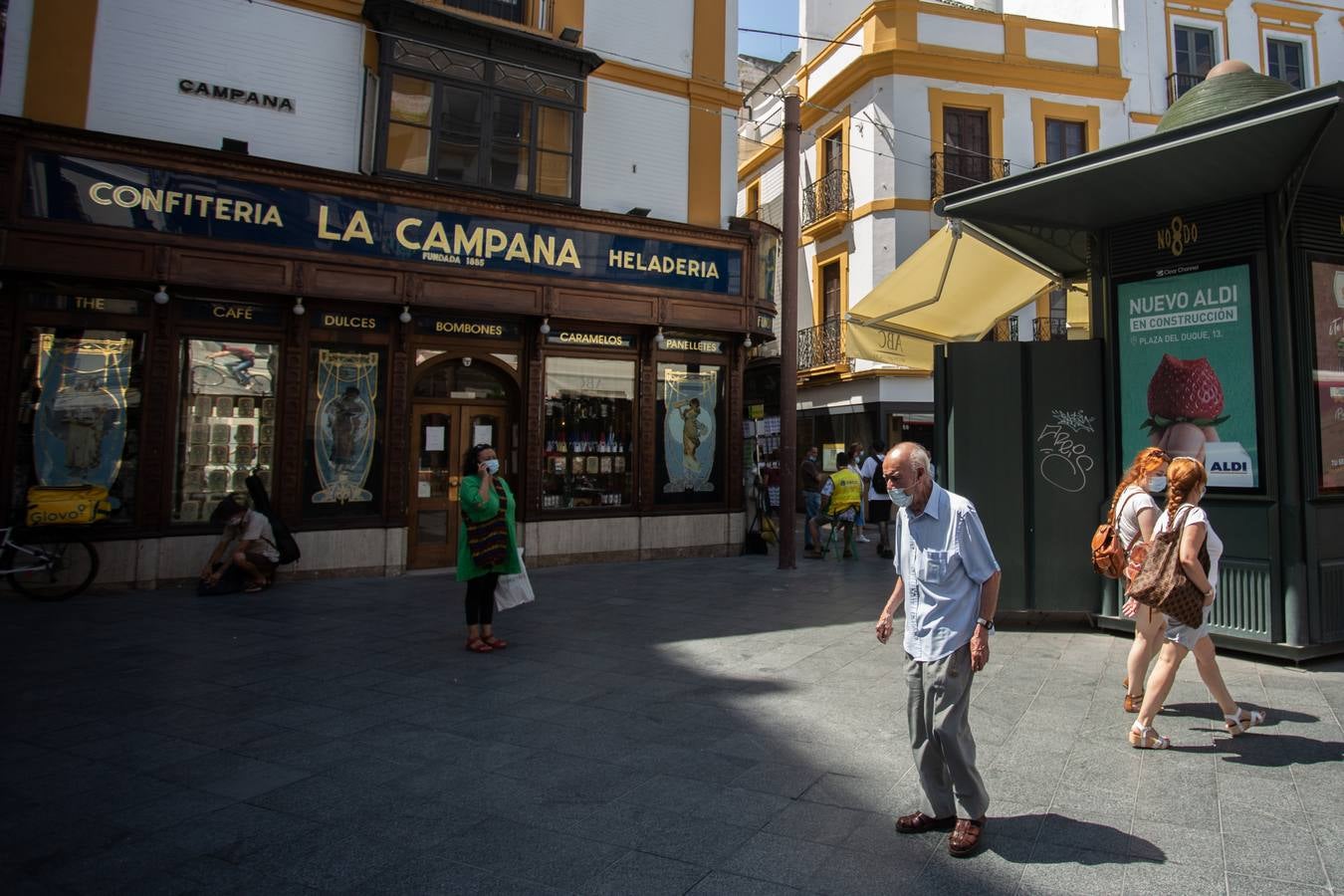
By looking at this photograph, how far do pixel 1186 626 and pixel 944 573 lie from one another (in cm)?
205

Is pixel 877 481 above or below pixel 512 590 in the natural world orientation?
above

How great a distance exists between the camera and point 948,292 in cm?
1086

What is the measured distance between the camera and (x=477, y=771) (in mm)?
4398

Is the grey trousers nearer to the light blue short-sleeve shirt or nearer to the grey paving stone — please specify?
the light blue short-sleeve shirt

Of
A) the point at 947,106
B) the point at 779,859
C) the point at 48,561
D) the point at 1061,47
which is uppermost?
the point at 1061,47

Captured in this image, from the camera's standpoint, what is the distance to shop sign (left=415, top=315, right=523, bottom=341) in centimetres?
1162

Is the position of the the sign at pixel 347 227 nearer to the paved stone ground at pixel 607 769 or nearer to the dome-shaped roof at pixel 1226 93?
the paved stone ground at pixel 607 769

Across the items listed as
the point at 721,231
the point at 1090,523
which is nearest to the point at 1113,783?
the point at 1090,523

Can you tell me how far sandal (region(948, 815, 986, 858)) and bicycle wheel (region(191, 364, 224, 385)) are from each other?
10.1 meters

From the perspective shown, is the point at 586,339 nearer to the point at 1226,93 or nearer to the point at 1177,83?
the point at 1226,93

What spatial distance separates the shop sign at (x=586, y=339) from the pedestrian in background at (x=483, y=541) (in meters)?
5.58

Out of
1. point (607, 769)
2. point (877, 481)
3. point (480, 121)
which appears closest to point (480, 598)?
point (607, 769)

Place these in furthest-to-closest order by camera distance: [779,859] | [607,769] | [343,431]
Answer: [343,431] < [607,769] < [779,859]

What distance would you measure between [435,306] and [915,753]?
951 cm
